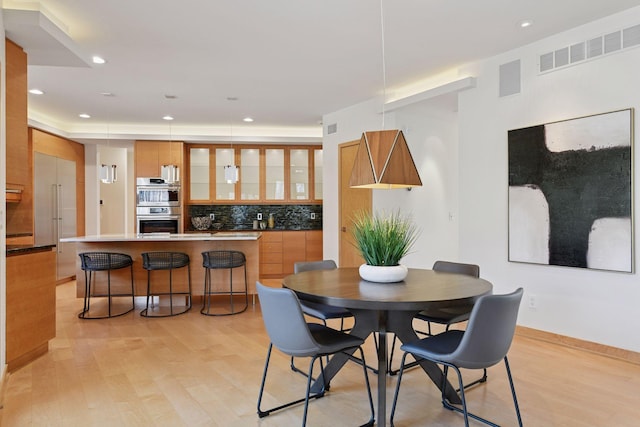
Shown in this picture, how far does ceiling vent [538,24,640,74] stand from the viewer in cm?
330

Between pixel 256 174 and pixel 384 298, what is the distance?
21.0 ft

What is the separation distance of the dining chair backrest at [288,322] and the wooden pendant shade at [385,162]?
954 millimetres

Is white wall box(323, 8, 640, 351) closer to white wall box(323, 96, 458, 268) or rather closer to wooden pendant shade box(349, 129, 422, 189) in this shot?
white wall box(323, 96, 458, 268)

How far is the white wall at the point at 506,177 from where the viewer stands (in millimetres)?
3365

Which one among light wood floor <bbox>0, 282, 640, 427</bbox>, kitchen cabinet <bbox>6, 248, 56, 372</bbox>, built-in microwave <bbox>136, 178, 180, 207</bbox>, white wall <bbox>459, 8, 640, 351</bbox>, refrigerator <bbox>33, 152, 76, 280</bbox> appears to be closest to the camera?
light wood floor <bbox>0, 282, 640, 427</bbox>

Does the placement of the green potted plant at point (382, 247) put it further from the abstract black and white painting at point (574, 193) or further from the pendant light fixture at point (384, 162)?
the abstract black and white painting at point (574, 193)

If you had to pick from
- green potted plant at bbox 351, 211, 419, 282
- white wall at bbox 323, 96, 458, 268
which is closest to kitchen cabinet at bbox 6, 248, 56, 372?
green potted plant at bbox 351, 211, 419, 282

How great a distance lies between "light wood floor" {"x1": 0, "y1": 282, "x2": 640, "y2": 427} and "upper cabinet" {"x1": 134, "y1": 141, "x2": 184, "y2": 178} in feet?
13.6

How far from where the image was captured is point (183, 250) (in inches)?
209

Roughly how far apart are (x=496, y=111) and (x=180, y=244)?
13.1 ft

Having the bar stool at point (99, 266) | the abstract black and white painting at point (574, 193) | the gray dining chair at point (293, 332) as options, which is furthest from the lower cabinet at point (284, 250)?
the gray dining chair at point (293, 332)

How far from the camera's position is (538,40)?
3861mm

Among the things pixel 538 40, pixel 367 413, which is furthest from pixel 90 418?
pixel 538 40

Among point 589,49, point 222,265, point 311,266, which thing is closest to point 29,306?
point 222,265
